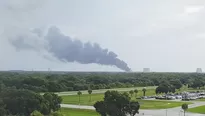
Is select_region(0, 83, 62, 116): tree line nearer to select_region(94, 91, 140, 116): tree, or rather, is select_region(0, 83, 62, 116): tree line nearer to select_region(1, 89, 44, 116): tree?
select_region(1, 89, 44, 116): tree

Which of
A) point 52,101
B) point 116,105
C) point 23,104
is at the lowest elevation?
point 23,104

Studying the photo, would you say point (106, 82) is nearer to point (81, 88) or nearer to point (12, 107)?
point (81, 88)

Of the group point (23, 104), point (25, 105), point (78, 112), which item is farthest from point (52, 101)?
point (78, 112)

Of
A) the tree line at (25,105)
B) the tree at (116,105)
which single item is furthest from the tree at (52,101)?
the tree at (116,105)

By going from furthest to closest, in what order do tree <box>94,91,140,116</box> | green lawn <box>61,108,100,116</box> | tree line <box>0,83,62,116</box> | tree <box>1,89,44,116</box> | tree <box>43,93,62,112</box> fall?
1. green lawn <box>61,108,100,116</box>
2. tree <box>43,93,62,112</box>
3. tree <box>1,89,44,116</box>
4. tree line <box>0,83,62,116</box>
5. tree <box>94,91,140,116</box>

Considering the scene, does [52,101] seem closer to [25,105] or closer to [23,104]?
[25,105]

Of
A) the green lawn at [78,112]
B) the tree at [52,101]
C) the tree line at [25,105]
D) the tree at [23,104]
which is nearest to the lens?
the tree line at [25,105]

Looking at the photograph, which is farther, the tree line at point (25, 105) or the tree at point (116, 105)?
the tree line at point (25, 105)

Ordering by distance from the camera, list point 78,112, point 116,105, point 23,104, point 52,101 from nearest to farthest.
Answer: point 116,105 < point 23,104 < point 52,101 < point 78,112

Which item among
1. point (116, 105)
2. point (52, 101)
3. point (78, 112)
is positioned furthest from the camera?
point (78, 112)

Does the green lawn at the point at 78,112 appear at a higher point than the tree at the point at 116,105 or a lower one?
lower

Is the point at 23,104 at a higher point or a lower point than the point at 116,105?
lower

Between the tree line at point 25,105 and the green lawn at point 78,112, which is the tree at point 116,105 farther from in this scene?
the green lawn at point 78,112

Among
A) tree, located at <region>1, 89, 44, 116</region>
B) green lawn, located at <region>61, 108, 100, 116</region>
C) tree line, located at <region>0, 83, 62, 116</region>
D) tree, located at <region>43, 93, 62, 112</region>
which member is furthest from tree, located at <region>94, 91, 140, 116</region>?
green lawn, located at <region>61, 108, 100, 116</region>
